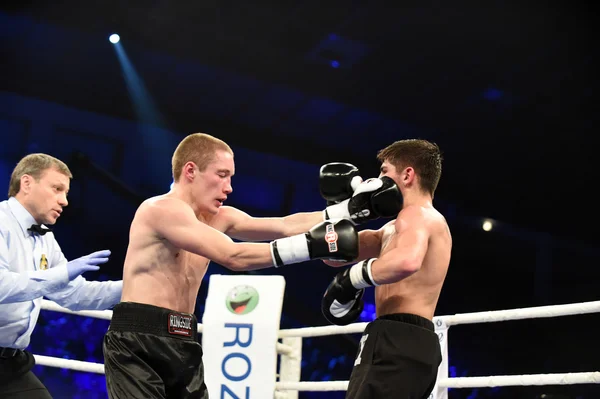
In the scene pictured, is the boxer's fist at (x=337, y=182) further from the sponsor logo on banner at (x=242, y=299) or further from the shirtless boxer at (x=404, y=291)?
the sponsor logo on banner at (x=242, y=299)

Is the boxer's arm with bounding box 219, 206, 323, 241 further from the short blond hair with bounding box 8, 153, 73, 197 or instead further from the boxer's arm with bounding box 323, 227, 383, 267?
the short blond hair with bounding box 8, 153, 73, 197

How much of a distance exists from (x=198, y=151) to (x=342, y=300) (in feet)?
2.44

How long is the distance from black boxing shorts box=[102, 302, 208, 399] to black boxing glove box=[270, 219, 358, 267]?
41 centimetres

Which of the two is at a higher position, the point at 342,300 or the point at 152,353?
the point at 342,300

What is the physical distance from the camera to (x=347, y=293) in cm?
208

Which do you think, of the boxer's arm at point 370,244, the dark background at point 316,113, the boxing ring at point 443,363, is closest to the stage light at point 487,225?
the dark background at point 316,113

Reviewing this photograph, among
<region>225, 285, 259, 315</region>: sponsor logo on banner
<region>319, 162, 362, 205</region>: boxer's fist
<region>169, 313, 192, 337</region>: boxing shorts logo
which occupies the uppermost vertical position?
<region>319, 162, 362, 205</region>: boxer's fist

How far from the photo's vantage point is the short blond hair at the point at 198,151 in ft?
7.59

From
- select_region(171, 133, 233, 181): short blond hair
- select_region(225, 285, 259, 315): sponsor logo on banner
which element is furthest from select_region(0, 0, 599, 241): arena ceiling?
select_region(171, 133, 233, 181): short blond hair

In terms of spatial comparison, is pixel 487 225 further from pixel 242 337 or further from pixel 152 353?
pixel 152 353

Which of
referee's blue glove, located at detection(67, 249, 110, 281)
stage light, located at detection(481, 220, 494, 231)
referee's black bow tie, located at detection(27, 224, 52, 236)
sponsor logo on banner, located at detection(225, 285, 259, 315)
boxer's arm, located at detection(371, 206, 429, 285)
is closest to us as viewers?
boxer's arm, located at detection(371, 206, 429, 285)

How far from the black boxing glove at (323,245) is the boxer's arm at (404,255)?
10 cm

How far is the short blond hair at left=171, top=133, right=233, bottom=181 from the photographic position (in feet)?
7.59

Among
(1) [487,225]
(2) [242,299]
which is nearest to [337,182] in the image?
(2) [242,299]
